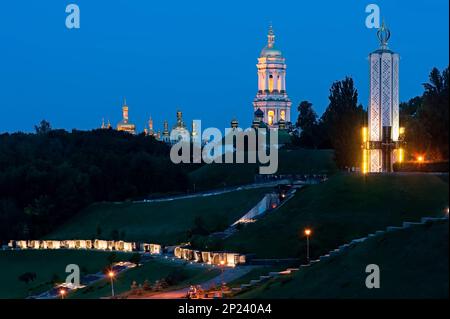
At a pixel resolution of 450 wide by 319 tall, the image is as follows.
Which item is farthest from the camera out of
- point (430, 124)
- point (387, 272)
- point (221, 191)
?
point (221, 191)

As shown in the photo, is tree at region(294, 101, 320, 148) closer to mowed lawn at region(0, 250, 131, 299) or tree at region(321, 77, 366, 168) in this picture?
tree at region(321, 77, 366, 168)

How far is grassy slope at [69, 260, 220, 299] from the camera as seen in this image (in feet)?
224

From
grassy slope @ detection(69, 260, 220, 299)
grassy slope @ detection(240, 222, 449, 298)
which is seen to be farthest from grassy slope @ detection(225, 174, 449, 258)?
grassy slope @ detection(240, 222, 449, 298)

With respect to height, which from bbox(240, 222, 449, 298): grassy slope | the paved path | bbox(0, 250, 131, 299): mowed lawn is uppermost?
the paved path

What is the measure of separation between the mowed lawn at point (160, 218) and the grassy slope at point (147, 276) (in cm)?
1432

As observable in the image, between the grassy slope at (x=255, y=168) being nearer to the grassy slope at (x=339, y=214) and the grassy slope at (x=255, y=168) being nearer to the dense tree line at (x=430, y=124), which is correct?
the dense tree line at (x=430, y=124)

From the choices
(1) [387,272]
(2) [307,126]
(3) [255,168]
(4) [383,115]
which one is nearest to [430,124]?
(4) [383,115]

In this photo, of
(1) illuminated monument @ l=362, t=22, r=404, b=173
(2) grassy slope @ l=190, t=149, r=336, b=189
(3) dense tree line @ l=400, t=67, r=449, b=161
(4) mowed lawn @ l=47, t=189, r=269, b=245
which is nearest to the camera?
(3) dense tree line @ l=400, t=67, r=449, b=161

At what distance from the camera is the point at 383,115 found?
78750 mm

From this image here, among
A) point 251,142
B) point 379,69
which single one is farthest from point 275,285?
point 251,142

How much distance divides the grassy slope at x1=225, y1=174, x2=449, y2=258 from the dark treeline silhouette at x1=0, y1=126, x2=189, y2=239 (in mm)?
48191

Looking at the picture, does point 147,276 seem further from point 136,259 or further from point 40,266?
point 40,266

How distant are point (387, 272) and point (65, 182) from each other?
91.0m

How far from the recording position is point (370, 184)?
76.4 meters
